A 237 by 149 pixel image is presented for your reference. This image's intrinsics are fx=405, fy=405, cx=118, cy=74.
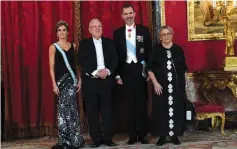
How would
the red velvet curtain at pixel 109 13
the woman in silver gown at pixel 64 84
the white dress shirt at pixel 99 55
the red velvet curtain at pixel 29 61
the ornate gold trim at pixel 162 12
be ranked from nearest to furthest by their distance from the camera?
the woman in silver gown at pixel 64 84 < the white dress shirt at pixel 99 55 < the red velvet curtain at pixel 29 61 < the red velvet curtain at pixel 109 13 < the ornate gold trim at pixel 162 12

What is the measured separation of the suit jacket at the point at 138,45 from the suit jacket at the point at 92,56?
0.12m

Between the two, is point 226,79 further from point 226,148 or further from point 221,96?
point 226,148

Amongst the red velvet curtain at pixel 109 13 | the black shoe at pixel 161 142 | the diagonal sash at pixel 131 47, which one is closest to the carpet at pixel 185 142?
the black shoe at pixel 161 142

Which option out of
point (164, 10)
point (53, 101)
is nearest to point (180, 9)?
point (164, 10)

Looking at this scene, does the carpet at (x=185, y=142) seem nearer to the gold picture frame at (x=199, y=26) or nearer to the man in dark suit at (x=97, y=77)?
the man in dark suit at (x=97, y=77)

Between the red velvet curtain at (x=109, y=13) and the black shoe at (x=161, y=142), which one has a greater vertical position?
the red velvet curtain at (x=109, y=13)

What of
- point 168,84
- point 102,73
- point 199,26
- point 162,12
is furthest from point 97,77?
point 199,26

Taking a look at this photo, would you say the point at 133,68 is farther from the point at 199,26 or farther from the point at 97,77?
the point at 199,26

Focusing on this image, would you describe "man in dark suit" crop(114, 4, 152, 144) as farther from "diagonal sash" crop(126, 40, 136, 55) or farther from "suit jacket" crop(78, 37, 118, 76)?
"suit jacket" crop(78, 37, 118, 76)

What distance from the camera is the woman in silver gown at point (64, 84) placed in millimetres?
3760

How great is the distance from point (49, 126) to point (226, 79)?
2.07 m

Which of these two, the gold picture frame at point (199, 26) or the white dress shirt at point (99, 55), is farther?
the gold picture frame at point (199, 26)

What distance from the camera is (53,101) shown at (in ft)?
15.3

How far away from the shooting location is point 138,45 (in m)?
3.96
